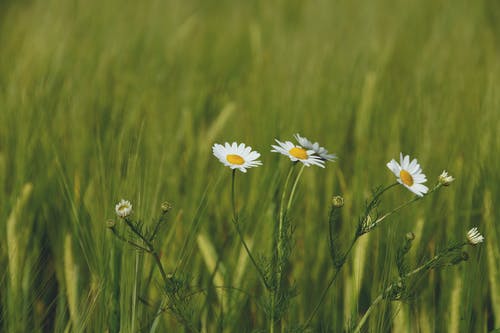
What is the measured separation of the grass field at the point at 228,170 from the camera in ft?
2.06

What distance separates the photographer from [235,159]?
22.5 inches

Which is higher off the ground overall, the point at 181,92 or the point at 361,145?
the point at 181,92

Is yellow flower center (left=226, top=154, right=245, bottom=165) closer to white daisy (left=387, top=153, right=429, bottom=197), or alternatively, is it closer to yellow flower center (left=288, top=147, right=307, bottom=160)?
yellow flower center (left=288, top=147, right=307, bottom=160)

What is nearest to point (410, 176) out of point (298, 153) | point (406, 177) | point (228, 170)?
point (406, 177)

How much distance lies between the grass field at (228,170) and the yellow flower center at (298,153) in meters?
0.09

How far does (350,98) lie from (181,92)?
1.18 feet

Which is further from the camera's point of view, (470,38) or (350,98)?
(470,38)

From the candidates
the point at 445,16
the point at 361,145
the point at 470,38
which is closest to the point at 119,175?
the point at 361,145

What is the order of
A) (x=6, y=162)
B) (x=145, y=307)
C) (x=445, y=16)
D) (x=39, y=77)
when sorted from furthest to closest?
1. (x=445, y=16)
2. (x=39, y=77)
3. (x=6, y=162)
4. (x=145, y=307)

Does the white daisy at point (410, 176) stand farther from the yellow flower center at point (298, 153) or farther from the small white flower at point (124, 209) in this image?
the small white flower at point (124, 209)

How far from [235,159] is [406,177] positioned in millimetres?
183

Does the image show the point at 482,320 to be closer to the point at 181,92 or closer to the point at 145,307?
the point at 145,307

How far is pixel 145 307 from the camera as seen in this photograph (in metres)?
0.62

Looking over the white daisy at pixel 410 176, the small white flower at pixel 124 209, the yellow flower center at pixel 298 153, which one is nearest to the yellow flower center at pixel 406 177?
the white daisy at pixel 410 176
